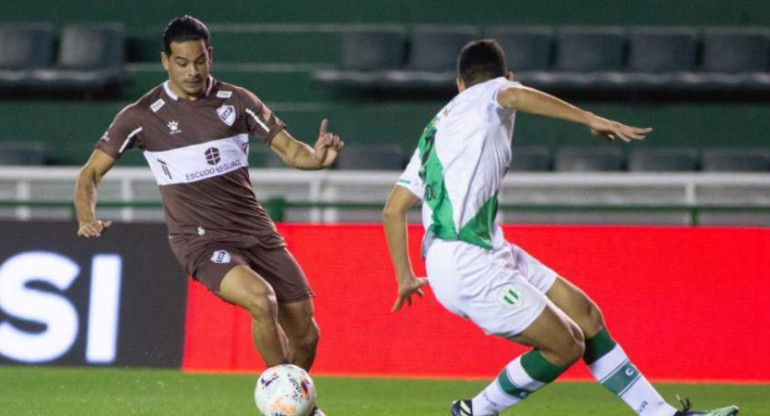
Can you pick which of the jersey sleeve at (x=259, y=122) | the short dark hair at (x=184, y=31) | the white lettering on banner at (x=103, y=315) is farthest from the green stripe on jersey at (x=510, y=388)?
Answer: the white lettering on banner at (x=103, y=315)

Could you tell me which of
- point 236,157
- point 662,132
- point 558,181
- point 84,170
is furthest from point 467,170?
point 662,132

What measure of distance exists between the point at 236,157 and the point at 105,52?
9612 millimetres

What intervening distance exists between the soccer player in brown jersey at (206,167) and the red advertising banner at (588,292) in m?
2.97

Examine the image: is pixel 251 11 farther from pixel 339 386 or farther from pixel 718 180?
pixel 339 386

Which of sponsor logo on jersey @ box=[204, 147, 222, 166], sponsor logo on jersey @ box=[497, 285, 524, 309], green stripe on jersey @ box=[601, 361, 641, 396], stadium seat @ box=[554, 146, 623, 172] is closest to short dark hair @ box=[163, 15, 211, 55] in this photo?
sponsor logo on jersey @ box=[204, 147, 222, 166]

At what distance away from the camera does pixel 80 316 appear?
36.1 feet

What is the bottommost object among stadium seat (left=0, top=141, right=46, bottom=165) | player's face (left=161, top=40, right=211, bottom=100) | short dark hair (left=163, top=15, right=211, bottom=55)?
stadium seat (left=0, top=141, right=46, bottom=165)

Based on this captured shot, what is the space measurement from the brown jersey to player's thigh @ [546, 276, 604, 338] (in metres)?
1.86

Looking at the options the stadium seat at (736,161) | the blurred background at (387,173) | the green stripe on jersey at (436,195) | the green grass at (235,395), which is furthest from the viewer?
the stadium seat at (736,161)

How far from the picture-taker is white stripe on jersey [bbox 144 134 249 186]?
25.0ft

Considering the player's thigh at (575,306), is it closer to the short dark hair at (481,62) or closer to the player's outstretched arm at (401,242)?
the player's outstretched arm at (401,242)

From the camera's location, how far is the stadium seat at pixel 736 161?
50.1 feet

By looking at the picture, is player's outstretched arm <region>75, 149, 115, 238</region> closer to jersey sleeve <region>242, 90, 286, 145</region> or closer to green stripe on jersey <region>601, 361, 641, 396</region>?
jersey sleeve <region>242, 90, 286, 145</region>

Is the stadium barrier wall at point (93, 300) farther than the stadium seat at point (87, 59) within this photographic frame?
No
